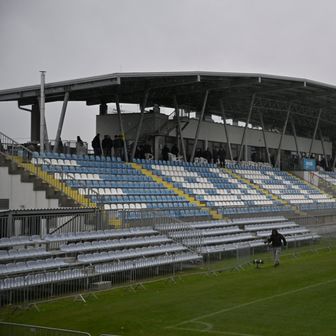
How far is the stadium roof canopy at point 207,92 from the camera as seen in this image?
1193 inches

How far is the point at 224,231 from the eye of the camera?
85.0 ft

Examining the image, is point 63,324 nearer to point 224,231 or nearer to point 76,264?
point 76,264

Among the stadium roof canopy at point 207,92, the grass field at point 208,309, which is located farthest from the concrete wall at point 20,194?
the stadium roof canopy at point 207,92

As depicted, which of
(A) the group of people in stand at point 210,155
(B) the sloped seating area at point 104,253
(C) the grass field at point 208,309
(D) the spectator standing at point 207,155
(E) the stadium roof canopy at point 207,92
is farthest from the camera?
(D) the spectator standing at point 207,155

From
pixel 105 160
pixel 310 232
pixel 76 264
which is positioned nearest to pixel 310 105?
pixel 310 232

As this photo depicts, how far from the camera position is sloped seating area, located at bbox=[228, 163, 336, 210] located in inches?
1471

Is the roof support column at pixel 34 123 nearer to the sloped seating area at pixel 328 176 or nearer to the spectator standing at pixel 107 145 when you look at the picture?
the spectator standing at pixel 107 145

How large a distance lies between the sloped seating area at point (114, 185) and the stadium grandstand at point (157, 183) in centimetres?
8

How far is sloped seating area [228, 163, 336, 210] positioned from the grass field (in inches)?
734

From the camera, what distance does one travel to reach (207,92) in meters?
35.7

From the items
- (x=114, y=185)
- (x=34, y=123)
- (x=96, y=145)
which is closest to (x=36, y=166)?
(x=114, y=185)

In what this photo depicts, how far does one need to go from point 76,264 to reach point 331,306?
7.18 m

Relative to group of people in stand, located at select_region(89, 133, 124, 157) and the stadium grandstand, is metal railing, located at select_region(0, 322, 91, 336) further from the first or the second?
group of people in stand, located at select_region(89, 133, 124, 157)

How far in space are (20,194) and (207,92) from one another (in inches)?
623
